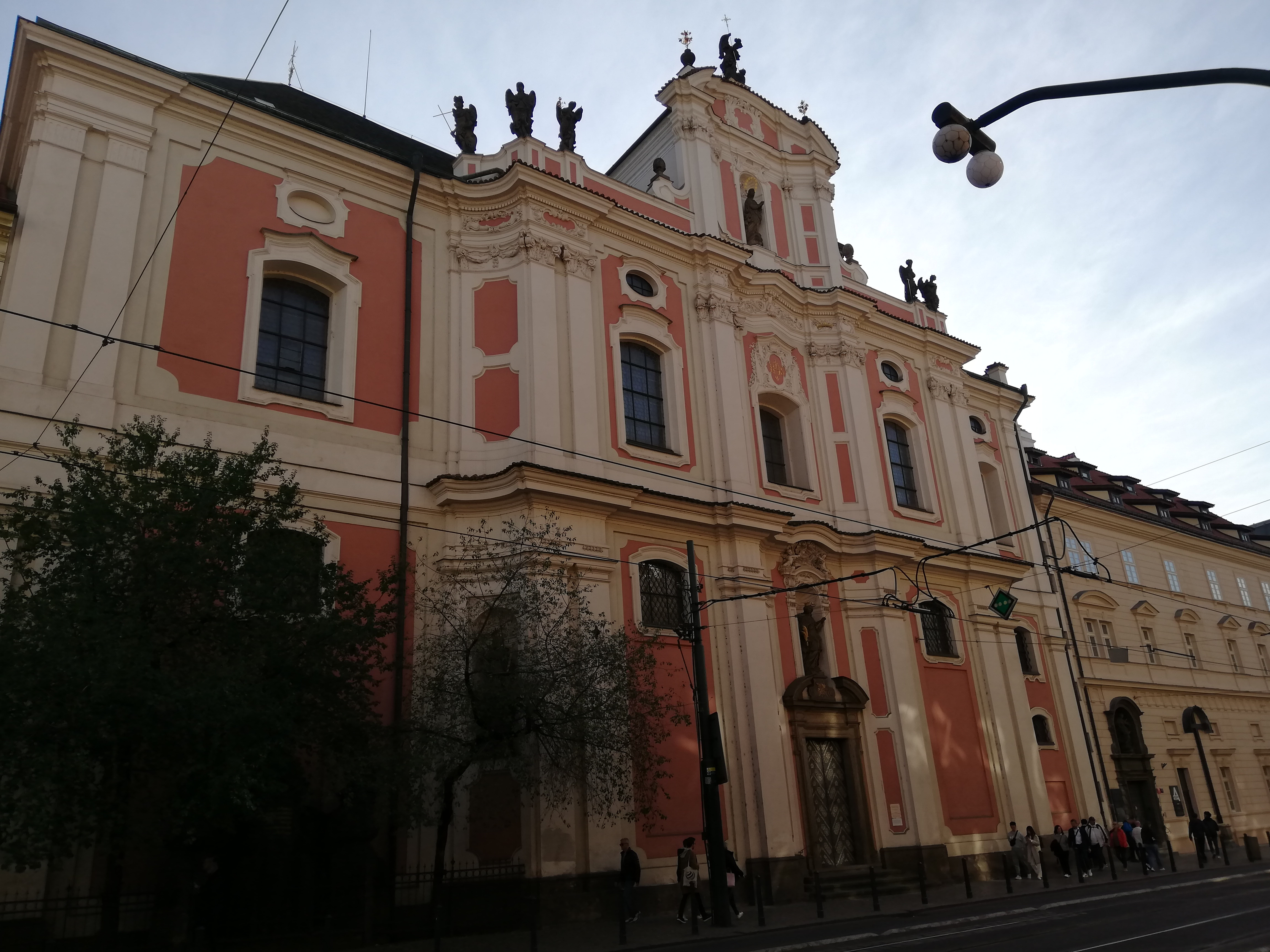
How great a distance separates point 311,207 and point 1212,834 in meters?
26.5

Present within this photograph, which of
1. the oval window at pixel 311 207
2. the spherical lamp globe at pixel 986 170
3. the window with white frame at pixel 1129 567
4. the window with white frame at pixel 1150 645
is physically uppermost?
→ the oval window at pixel 311 207

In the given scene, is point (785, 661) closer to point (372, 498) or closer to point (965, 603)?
point (965, 603)

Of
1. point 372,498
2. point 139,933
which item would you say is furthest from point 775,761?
point 139,933

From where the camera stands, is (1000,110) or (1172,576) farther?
(1172,576)

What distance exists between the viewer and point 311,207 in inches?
694

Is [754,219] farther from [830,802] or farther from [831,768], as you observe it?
[830,802]

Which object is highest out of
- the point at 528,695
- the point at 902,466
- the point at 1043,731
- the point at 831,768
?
the point at 902,466

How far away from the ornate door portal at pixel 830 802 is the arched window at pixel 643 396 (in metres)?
6.61

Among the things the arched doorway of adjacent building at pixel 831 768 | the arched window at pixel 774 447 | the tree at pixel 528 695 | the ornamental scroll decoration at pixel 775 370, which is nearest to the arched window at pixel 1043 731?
the arched doorway of adjacent building at pixel 831 768

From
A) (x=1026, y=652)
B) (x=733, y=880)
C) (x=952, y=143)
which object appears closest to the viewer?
(x=952, y=143)

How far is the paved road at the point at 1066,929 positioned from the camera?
10.8 metres

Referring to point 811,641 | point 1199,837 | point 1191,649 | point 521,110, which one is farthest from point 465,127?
point 1191,649

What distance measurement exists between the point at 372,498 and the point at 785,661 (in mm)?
8657

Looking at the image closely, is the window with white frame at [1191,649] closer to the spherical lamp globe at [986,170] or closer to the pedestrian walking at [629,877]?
the pedestrian walking at [629,877]
